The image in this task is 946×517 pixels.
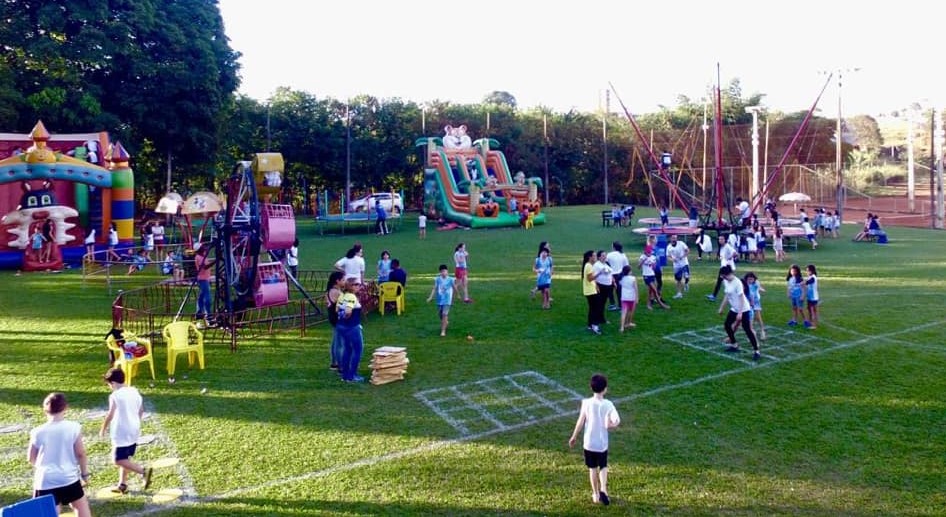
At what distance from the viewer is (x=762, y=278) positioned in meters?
21.2

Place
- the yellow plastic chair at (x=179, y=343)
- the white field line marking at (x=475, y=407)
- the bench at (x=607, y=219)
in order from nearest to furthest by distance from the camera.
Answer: the white field line marking at (x=475, y=407) → the yellow plastic chair at (x=179, y=343) → the bench at (x=607, y=219)

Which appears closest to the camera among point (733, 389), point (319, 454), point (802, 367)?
point (319, 454)

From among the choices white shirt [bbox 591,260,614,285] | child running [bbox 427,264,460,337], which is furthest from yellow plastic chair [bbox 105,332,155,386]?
white shirt [bbox 591,260,614,285]

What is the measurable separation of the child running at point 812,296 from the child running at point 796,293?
0.09 meters

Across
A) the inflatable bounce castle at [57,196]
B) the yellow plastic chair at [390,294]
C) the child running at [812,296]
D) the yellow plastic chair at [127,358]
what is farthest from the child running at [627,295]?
the inflatable bounce castle at [57,196]

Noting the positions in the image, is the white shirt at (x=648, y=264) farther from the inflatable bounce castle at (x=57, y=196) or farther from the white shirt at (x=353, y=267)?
the inflatable bounce castle at (x=57, y=196)

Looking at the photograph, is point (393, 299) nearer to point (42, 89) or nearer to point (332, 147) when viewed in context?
point (42, 89)

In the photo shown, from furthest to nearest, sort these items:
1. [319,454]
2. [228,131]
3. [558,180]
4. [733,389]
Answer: [558,180]
[228,131]
[733,389]
[319,454]

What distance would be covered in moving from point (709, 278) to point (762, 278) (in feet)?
5.24

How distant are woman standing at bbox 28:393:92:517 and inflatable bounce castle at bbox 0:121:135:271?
860 inches

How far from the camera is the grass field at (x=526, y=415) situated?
25.7 feet

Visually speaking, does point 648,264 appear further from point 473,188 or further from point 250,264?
point 473,188

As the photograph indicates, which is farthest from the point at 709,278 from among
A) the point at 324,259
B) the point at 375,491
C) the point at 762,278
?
the point at 375,491

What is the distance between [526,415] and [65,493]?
19.0ft
